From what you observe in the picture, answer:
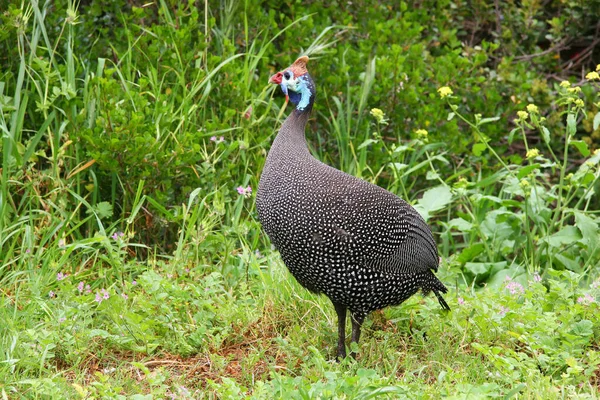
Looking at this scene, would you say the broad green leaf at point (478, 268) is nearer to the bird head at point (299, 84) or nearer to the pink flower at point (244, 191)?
the pink flower at point (244, 191)

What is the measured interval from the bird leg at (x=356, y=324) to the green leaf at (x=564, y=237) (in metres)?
1.37

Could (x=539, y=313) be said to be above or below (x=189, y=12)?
below

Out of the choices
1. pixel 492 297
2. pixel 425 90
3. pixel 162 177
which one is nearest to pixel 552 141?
pixel 425 90

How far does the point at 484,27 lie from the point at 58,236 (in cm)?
407

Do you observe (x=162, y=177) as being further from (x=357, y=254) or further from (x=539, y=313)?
(x=539, y=313)

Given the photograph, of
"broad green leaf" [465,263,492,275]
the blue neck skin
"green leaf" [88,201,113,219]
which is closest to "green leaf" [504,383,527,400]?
the blue neck skin

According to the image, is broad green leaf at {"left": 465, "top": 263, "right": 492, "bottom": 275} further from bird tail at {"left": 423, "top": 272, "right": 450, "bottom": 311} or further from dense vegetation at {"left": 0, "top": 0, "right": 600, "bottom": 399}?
bird tail at {"left": 423, "top": 272, "right": 450, "bottom": 311}

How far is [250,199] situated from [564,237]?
1.72 metres

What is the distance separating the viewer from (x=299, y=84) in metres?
3.85

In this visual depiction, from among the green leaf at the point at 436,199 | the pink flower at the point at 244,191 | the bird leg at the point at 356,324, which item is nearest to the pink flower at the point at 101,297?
the pink flower at the point at 244,191

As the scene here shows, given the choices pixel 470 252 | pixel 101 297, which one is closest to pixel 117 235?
pixel 101 297

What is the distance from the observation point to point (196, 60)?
5270 mm

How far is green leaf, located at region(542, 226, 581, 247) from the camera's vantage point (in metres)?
4.75

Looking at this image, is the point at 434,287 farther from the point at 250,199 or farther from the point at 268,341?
the point at 250,199
